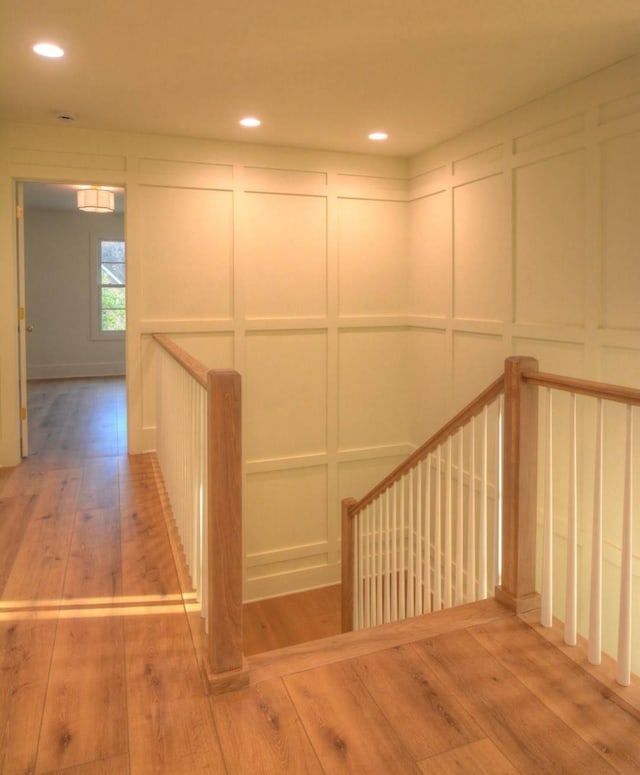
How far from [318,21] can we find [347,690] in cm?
291

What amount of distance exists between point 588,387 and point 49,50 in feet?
10.6

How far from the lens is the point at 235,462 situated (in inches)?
76.5

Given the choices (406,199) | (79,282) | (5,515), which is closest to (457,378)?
(406,199)

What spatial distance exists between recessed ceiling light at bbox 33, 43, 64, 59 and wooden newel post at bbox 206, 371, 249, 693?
8.03 ft

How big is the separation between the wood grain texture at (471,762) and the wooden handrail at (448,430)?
4.24 feet

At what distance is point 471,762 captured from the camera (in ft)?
5.52

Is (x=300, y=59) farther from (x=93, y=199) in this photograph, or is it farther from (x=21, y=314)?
(x=93, y=199)

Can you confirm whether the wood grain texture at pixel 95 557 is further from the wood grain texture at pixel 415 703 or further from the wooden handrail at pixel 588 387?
the wooden handrail at pixel 588 387

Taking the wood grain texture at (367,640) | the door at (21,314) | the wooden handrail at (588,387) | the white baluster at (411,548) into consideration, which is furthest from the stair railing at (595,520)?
the door at (21,314)

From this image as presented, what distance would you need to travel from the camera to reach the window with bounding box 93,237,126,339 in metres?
9.92

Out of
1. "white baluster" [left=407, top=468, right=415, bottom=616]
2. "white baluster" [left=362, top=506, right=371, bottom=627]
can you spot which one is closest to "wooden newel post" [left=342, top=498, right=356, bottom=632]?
"white baluster" [left=362, top=506, right=371, bottom=627]

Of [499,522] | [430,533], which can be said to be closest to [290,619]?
[430,533]

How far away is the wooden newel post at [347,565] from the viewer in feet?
14.3

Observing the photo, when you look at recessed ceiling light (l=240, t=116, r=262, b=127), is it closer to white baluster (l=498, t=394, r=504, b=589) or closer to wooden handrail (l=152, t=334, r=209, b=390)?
wooden handrail (l=152, t=334, r=209, b=390)
